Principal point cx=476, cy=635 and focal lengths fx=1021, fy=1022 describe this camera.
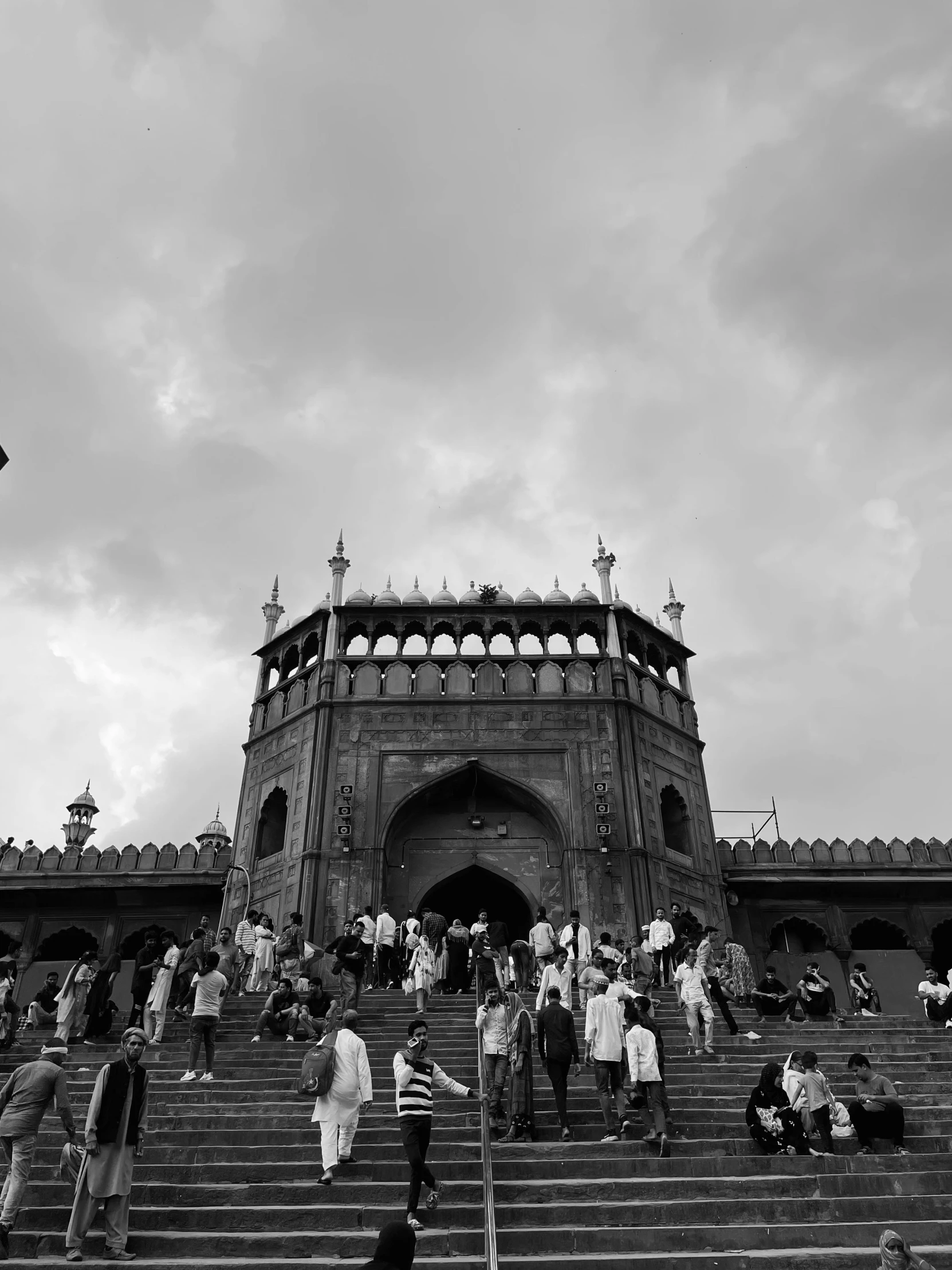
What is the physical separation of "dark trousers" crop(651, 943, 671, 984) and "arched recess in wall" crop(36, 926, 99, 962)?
14.5 meters

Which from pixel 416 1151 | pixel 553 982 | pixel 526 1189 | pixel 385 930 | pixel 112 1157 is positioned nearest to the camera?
pixel 112 1157

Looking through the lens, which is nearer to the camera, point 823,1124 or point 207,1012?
point 823,1124

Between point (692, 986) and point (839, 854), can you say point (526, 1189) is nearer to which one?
point (692, 986)

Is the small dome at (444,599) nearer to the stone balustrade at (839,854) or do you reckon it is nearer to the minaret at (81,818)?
the stone balustrade at (839,854)

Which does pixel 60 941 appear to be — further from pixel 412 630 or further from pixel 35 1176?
pixel 35 1176

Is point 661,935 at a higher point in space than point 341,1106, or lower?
higher

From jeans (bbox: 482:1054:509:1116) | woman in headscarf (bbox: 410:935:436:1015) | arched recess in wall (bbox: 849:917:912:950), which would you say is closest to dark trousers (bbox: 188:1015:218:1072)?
woman in headscarf (bbox: 410:935:436:1015)

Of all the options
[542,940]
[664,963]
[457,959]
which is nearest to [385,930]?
[457,959]

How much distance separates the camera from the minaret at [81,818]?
44406 mm

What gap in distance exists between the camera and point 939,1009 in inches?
594

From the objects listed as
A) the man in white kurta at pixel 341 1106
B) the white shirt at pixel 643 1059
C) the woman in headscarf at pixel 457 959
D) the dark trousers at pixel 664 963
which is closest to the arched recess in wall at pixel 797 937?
the dark trousers at pixel 664 963

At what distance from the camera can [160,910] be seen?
987 inches

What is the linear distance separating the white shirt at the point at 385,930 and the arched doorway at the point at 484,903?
242 inches

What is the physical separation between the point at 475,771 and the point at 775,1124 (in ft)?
47.8
